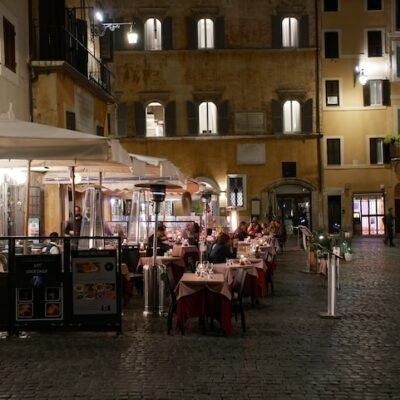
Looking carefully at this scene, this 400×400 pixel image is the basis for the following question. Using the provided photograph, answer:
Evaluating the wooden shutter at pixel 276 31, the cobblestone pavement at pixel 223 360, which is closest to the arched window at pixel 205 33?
the wooden shutter at pixel 276 31

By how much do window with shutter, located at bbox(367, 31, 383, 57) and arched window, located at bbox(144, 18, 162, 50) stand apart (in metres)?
11.4

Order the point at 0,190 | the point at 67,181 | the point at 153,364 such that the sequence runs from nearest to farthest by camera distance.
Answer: the point at 153,364, the point at 0,190, the point at 67,181

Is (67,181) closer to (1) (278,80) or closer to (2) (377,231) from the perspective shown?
(1) (278,80)

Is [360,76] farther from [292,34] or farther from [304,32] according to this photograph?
[292,34]

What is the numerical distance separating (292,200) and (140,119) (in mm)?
9019

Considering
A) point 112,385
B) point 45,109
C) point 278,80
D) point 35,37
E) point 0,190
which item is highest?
point 278,80

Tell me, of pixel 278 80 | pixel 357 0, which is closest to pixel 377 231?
pixel 278 80

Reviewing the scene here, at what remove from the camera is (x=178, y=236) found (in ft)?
70.9

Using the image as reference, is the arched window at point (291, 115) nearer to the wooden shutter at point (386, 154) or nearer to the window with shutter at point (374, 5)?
the wooden shutter at point (386, 154)

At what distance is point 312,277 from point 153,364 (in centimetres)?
1027

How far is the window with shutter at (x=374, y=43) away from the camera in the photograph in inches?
1547

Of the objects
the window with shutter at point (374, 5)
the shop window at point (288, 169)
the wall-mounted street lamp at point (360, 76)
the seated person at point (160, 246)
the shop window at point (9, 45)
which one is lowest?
the seated person at point (160, 246)

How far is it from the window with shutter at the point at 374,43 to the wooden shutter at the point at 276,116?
20.6ft

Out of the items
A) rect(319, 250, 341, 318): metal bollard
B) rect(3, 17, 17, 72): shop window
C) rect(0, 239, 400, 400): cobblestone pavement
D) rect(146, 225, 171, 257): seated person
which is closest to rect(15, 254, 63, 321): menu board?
rect(0, 239, 400, 400): cobblestone pavement
